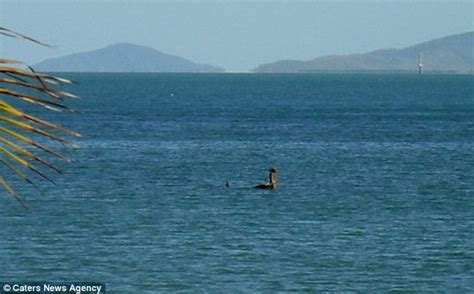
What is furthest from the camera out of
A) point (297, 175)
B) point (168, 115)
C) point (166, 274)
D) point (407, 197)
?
point (168, 115)

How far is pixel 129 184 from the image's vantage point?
5262 centimetres

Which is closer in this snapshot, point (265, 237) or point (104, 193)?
point (265, 237)

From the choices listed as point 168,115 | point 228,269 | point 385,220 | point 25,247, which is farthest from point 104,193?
point 168,115

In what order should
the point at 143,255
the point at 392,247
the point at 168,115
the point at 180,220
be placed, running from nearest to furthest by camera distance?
the point at 143,255 < the point at 392,247 < the point at 180,220 < the point at 168,115

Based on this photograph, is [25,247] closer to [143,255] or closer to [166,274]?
[143,255]

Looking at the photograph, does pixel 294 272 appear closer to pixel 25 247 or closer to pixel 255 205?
pixel 25 247

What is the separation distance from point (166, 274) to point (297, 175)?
2952 centimetres

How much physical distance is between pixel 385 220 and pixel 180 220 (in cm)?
668

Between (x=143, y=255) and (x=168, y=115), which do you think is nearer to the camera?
(x=143, y=255)

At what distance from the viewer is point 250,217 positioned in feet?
135

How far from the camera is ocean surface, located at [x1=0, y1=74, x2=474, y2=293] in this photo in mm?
28984

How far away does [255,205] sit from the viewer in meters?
44.8

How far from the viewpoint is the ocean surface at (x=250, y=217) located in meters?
29.0

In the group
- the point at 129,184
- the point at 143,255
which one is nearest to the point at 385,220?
the point at 143,255
